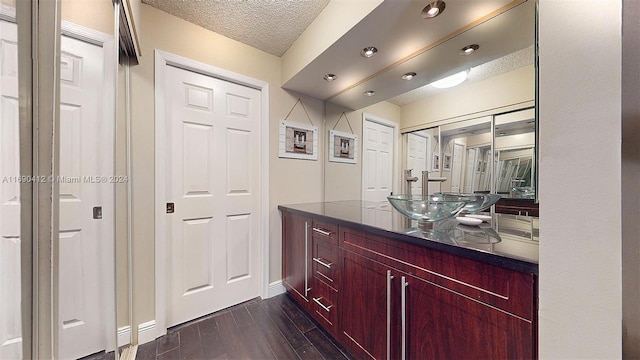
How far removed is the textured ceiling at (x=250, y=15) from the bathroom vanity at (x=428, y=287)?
1.53m

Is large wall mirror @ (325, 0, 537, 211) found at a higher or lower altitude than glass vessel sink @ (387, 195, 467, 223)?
higher

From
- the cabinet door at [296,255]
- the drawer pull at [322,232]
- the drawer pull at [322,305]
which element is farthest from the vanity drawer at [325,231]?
the drawer pull at [322,305]

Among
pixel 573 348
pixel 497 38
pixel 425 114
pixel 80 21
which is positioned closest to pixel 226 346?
pixel 573 348

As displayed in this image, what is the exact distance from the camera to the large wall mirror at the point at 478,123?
1.19 m

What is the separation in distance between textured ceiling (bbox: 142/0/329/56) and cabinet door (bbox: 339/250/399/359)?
1.77m

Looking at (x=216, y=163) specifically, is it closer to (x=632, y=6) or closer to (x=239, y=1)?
(x=239, y=1)

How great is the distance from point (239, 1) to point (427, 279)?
6.80 feet

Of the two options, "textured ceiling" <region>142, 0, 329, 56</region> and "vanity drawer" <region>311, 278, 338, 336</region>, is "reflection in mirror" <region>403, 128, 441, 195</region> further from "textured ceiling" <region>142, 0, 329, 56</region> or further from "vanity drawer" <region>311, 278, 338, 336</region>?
"textured ceiling" <region>142, 0, 329, 56</region>

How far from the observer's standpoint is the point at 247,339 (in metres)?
1.58

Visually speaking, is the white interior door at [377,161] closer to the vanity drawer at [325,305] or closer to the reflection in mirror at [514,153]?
the reflection in mirror at [514,153]

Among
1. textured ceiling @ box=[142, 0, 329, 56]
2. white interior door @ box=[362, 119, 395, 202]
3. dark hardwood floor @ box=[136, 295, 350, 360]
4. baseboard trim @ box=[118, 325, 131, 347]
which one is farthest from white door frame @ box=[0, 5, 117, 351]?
white interior door @ box=[362, 119, 395, 202]

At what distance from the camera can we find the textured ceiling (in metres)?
1.58

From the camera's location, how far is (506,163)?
1285 millimetres

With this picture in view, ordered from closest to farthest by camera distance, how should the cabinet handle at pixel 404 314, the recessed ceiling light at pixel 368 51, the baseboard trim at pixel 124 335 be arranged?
the cabinet handle at pixel 404 314 → the baseboard trim at pixel 124 335 → the recessed ceiling light at pixel 368 51
